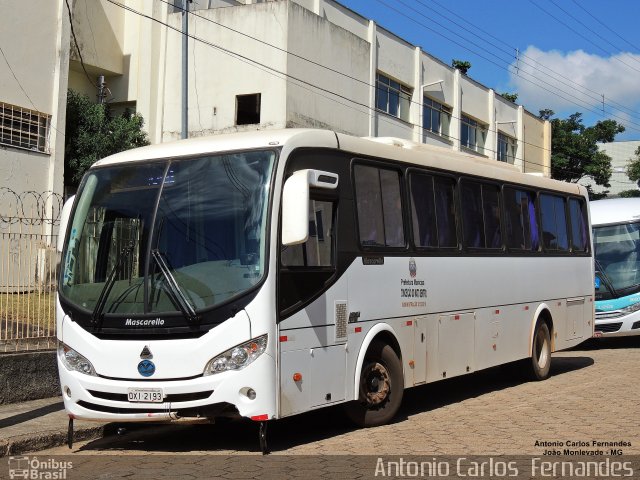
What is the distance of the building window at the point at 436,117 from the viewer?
121ft

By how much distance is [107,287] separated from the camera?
26.7ft

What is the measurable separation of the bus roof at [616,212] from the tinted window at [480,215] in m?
8.08

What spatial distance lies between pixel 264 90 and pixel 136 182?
19551 mm

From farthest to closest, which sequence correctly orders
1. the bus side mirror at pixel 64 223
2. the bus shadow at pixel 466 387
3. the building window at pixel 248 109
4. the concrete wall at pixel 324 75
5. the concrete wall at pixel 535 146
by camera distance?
the concrete wall at pixel 535 146
the building window at pixel 248 109
the concrete wall at pixel 324 75
the bus shadow at pixel 466 387
the bus side mirror at pixel 64 223

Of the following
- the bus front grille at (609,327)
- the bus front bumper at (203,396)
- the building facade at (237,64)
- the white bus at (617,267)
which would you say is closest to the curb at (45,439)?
the bus front bumper at (203,396)

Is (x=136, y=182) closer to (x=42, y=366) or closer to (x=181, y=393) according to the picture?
(x=181, y=393)

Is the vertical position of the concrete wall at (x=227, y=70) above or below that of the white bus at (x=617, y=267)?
above

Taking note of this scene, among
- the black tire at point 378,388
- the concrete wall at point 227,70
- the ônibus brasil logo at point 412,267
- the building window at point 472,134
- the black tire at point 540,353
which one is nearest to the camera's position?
the black tire at point 378,388

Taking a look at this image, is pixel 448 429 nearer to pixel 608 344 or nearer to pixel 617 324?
pixel 617 324

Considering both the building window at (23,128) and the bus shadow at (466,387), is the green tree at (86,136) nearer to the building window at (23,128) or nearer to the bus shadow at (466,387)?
the building window at (23,128)

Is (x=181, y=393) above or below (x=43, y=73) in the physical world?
below

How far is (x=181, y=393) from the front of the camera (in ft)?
25.1

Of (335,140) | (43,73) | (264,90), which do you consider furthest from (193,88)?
(335,140)

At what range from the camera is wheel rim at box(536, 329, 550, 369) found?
1356 cm
